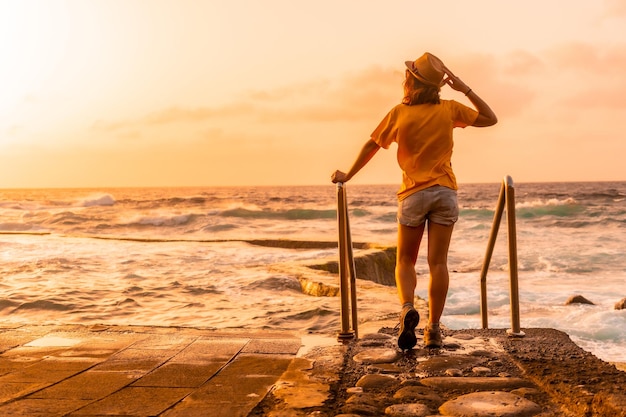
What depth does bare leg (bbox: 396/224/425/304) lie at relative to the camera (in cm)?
427

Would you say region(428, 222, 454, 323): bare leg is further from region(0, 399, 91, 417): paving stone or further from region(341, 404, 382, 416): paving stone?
region(0, 399, 91, 417): paving stone

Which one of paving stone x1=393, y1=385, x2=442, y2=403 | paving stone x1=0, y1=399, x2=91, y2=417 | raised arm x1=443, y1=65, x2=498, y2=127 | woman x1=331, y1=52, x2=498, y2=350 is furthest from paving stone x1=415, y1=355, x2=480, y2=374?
paving stone x1=0, y1=399, x2=91, y2=417

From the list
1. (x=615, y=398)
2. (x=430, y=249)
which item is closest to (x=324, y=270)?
(x=430, y=249)

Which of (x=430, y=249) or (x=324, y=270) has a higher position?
(x=430, y=249)

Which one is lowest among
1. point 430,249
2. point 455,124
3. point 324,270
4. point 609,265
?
point 609,265

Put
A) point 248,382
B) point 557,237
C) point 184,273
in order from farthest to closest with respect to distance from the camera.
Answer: point 557,237 < point 184,273 < point 248,382

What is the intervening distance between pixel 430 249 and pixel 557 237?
29376mm

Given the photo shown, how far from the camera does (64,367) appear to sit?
410cm

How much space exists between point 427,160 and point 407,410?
164 centimetres

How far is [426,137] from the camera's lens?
13.5ft

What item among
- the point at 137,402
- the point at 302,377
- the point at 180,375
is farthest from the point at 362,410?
the point at 180,375

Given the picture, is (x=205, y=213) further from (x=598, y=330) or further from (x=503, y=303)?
(x=598, y=330)

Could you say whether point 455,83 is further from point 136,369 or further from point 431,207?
point 136,369

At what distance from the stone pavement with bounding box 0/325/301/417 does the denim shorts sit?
3.80 feet
